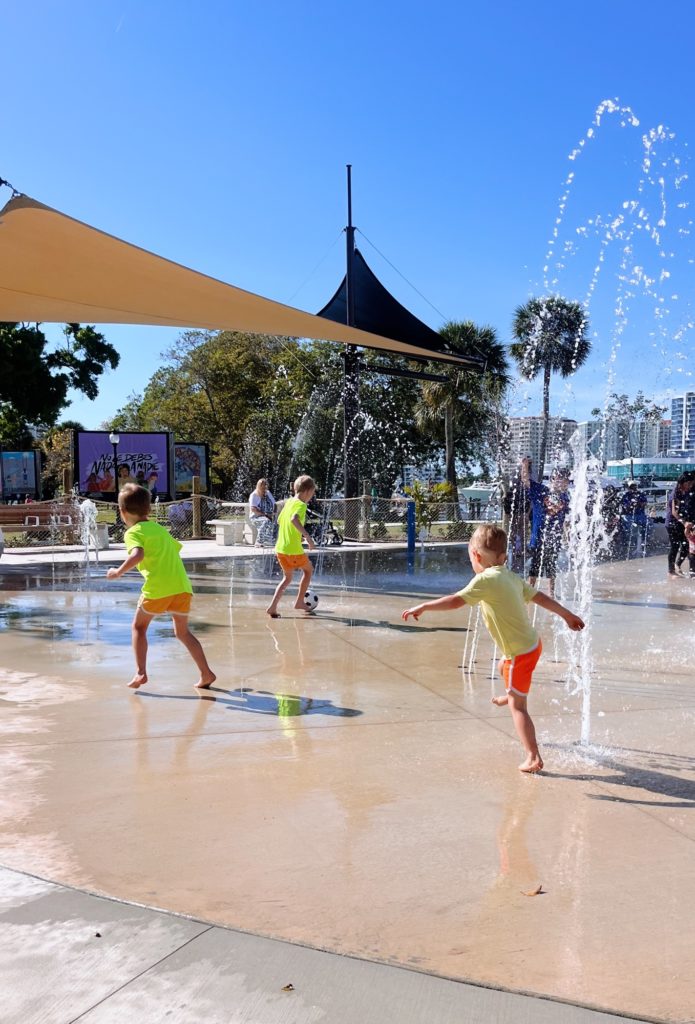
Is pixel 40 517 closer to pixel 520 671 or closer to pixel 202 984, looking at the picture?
pixel 520 671

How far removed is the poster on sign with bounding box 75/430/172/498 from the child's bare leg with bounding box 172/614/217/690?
20.7m

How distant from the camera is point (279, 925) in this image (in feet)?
9.00

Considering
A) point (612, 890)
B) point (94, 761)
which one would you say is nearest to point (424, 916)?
point (612, 890)

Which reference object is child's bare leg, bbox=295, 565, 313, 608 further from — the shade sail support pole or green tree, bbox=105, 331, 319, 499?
green tree, bbox=105, 331, 319, 499

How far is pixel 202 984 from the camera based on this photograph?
7.72 ft

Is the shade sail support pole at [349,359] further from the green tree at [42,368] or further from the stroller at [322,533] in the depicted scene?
the green tree at [42,368]

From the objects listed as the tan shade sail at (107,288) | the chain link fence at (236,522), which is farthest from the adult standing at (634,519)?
the tan shade sail at (107,288)

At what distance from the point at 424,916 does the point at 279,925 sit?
0.48 metres

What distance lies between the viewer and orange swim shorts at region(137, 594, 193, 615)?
18.9ft

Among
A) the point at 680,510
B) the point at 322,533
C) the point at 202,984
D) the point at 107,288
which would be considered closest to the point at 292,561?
the point at 107,288

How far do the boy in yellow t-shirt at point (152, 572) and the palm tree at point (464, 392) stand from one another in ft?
111

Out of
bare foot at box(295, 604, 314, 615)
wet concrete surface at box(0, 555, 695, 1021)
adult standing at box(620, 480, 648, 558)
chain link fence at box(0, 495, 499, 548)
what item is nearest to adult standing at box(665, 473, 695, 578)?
adult standing at box(620, 480, 648, 558)

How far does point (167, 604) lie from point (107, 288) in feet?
15.3

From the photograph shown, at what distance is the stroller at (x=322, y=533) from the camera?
1939 centimetres
